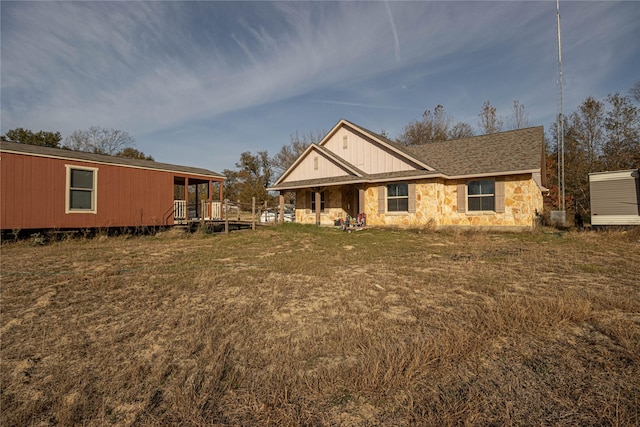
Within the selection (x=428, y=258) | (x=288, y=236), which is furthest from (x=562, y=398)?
(x=288, y=236)

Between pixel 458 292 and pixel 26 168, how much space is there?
14.6 metres

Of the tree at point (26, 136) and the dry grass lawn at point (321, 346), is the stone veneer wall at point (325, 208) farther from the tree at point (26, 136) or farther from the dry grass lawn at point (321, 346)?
the tree at point (26, 136)

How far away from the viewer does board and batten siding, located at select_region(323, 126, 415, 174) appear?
16953 mm

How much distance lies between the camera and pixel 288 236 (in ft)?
46.4

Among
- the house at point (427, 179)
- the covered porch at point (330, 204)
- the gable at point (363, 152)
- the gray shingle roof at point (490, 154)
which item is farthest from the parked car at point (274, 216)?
the gray shingle roof at point (490, 154)

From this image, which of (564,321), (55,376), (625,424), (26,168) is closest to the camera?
(625,424)

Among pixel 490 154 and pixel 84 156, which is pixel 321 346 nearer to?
pixel 84 156

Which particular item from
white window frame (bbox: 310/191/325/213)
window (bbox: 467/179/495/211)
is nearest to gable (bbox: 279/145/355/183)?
white window frame (bbox: 310/191/325/213)

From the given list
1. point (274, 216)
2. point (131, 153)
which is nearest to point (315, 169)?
point (274, 216)

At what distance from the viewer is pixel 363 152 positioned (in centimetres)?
1836

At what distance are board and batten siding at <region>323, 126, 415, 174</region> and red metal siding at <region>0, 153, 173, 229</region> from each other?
10.2 m

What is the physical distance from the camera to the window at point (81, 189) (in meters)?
12.1

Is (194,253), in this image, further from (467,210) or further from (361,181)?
(467,210)

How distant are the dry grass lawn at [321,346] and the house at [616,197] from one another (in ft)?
26.3
